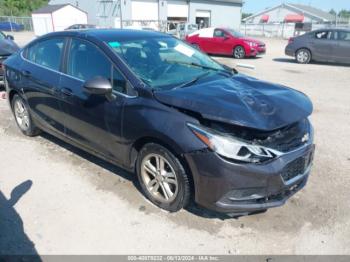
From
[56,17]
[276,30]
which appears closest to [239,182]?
[56,17]

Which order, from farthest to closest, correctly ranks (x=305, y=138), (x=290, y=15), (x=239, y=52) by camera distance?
(x=290, y=15)
(x=239, y=52)
(x=305, y=138)

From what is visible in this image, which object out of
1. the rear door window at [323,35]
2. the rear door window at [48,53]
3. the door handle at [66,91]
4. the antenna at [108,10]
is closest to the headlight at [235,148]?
the door handle at [66,91]

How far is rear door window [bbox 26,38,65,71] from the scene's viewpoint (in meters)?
4.25

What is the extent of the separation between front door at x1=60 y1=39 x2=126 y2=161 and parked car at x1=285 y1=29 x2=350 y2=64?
13094 millimetres

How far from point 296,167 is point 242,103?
2.55 feet

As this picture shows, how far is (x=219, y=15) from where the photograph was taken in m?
45.7

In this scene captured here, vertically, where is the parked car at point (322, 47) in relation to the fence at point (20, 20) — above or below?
below

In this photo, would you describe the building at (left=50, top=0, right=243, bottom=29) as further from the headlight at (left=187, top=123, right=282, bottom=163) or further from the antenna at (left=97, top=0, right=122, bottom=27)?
the headlight at (left=187, top=123, right=282, bottom=163)

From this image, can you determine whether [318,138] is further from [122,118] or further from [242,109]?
[122,118]

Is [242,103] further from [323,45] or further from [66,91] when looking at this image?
[323,45]

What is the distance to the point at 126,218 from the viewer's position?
333 centimetres

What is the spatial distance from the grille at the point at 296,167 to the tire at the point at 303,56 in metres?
13.0

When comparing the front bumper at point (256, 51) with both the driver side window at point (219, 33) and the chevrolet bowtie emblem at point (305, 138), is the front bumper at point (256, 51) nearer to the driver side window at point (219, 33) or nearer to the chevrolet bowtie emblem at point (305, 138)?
the driver side window at point (219, 33)

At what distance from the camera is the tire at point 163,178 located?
10.2 feet
